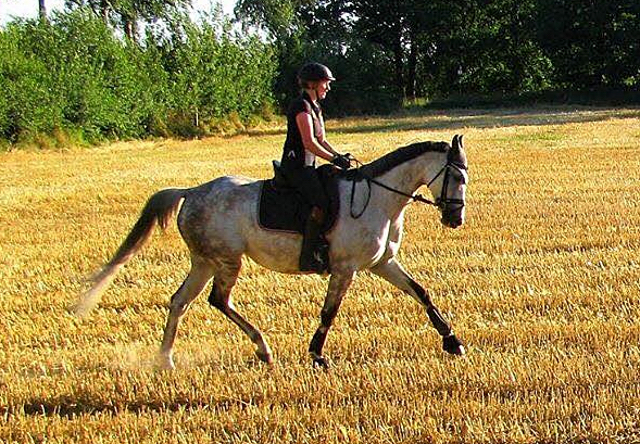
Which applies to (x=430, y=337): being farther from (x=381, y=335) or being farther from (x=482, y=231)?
(x=482, y=231)

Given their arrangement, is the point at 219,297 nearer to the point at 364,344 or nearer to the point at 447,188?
the point at 364,344

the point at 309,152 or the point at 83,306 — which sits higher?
the point at 309,152

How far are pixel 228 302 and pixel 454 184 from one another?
2158mm

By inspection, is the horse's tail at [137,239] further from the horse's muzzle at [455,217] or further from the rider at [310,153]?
the horse's muzzle at [455,217]

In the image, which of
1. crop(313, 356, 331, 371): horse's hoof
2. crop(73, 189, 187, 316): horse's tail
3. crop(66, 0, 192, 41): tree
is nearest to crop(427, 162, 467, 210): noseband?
crop(313, 356, 331, 371): horse's hoof

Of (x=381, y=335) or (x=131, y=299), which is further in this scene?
(x=131, y=299)

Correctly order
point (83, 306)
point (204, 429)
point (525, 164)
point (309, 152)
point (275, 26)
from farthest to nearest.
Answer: point (275, 26) → point (525, 164) → point (83, 306) → point (309, 152) → point (204, 429)

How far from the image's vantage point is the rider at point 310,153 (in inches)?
233

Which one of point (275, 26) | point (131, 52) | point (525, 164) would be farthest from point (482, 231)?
point (275, 26)

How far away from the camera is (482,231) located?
11.5 m

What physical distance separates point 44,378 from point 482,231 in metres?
7.13

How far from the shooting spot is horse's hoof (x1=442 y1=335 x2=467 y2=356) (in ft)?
20.4

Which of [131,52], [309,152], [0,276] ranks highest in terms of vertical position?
[131,52]

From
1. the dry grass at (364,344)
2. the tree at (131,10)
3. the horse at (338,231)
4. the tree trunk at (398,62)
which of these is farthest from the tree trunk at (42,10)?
the horse at (338,231)
